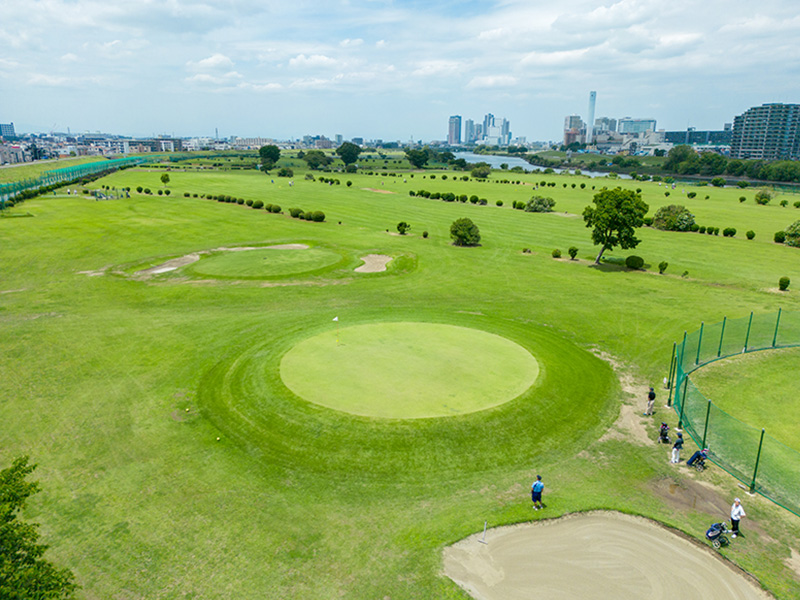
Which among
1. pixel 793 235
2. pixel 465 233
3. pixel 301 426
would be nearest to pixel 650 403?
pixel 301 426

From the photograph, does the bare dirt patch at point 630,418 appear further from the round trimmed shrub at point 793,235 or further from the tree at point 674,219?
the tree at point 674,219

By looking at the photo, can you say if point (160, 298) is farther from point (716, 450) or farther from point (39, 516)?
point (716, 450)

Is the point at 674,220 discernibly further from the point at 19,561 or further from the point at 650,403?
the point at 19,561

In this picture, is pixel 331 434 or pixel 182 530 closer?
pixel 182 530

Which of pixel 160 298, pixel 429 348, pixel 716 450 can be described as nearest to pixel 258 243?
pixel 160 298

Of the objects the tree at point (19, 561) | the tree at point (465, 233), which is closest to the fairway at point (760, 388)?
the tree at point (19, 561)
